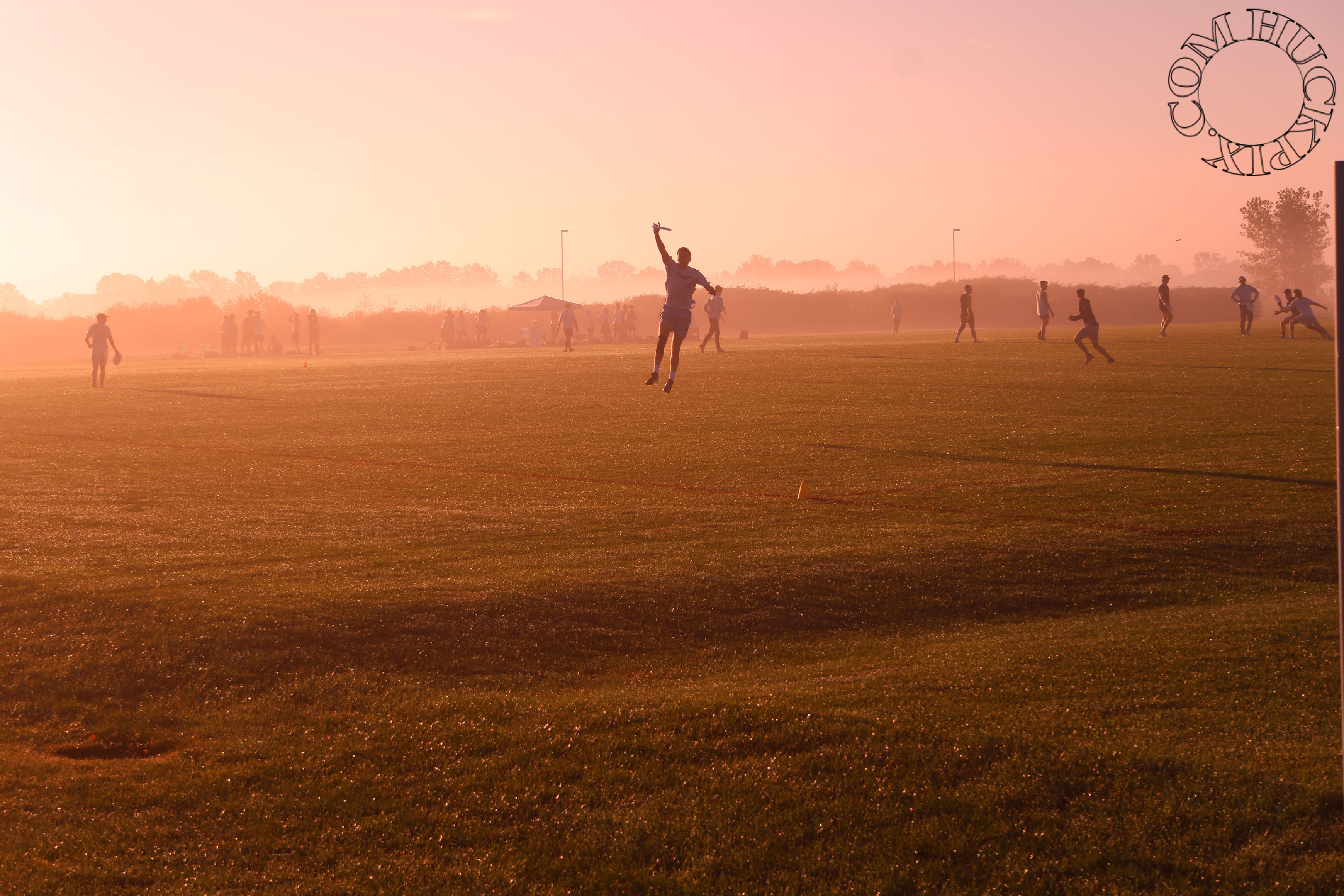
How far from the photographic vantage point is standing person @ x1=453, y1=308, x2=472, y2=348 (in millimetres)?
66500

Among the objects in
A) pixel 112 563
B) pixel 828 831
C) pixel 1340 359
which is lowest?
pixel 828 831

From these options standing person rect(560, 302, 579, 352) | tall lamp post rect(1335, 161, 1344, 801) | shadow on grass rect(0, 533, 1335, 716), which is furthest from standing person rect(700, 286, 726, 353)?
tall lamp post rect(1335, 161, 1344, 801)

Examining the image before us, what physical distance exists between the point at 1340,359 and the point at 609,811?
12.4 ft

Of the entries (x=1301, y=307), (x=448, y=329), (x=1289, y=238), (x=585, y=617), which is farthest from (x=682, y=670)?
(x=1289, y=238)

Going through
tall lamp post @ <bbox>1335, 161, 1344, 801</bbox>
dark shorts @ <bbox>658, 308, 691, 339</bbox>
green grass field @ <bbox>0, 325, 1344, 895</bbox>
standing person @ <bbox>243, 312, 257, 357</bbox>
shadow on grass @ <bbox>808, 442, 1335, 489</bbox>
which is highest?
standing person @ <bbox>243, 312, 257, 357</bbox>

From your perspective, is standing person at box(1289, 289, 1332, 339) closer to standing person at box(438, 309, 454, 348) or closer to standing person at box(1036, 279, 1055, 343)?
standing person at box(1036, 279, 1055, 343)

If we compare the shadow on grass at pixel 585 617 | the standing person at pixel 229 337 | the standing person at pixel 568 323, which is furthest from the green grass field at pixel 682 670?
the standing person at pixel 229 337

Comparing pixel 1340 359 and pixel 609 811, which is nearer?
pixel 1340 359

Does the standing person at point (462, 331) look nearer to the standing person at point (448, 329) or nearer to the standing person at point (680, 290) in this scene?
the standing person at point (448, 329)

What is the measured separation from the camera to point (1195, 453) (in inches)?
589

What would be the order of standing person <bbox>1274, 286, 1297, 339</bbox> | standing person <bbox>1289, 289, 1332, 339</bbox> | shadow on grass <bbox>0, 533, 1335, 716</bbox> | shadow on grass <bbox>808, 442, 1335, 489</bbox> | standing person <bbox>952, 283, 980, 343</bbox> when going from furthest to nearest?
standing person <bbox>952, 283, 980, 343</bbox>
standing person <bbox>1274, 286, 1297, 339</bbox>
standing person <bbox>1289, 289, 1332, 339</bbox>
shadow on grass <bbox>808, 442, 1335, 489</bbox>
shadow on grass <bbox>0, 533, 1335, 716</bbox>

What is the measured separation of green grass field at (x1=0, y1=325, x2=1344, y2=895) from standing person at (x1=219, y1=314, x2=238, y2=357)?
4704 centimetres

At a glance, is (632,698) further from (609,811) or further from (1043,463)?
(1043,463)

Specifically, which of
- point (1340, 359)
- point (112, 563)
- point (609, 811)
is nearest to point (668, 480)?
point (112, 563)
